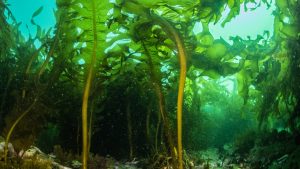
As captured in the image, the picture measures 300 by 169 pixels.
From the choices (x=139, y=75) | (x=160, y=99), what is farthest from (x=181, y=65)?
(x=139, y=75)

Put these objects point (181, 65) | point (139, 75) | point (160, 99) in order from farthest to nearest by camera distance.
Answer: point (139, 75) → point (160, 99) → point (181, 65)

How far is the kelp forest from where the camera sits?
278 centimetres

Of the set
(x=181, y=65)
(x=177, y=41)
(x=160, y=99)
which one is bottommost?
(x=160, y=99)

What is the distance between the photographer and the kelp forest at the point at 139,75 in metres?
2.78

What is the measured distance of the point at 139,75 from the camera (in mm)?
4523

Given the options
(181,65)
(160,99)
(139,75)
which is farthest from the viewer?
(139,75)

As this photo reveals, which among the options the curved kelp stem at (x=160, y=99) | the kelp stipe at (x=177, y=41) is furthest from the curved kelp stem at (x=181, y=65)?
the curved kelp stem at (x=160, y=99)

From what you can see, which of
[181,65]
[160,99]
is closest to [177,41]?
[181,65]

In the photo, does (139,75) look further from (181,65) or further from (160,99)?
(181,65)

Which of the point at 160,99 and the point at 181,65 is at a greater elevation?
the point at 181,65

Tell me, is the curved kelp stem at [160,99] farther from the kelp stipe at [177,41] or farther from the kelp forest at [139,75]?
the kelp stipe at [177,41]

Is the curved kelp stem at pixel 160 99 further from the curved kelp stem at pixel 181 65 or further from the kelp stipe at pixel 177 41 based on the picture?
the curved kelp stem at pixel 181 65

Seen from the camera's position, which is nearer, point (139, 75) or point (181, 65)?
point (181, 65)

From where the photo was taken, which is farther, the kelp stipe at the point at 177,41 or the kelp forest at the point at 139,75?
the kelp forest at the point at 139,75
